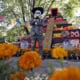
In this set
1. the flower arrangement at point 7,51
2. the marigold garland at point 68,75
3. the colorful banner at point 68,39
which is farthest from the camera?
the colorful banner at point 68,39

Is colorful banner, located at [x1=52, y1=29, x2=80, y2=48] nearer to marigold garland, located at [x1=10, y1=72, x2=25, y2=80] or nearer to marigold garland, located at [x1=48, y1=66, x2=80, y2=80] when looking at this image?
marigold garland, located at [x1=10, y1=72, x2=25, y2=80]

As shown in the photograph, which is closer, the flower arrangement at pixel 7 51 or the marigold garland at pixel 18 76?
the marigold garland at pixel 18 76

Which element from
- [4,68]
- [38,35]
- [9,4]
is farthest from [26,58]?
[9,4]

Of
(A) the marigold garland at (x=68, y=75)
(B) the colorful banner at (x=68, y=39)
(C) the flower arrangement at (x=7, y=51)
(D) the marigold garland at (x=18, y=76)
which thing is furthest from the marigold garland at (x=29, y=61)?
(B) the colorful banner at (x=68, y=39)

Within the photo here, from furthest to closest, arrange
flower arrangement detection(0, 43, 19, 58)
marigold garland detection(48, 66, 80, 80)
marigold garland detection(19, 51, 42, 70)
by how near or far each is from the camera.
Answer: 1. flower arrangement detection(0, 43, 19, 58)
2. marigold garland detection(19, 51, 42, 70)
3. marigold garland detection(48, 66, 80, 80)

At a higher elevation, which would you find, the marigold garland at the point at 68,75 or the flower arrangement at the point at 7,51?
the marigold garland at the point at 68,75

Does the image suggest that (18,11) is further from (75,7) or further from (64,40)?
(64,40)

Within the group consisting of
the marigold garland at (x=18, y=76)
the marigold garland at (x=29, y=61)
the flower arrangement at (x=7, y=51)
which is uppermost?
the flower arrangement at (x=7, y=51)

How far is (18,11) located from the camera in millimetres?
23500

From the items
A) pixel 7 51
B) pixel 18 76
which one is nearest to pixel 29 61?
pixel 18 76

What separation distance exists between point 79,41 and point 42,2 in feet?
25.3

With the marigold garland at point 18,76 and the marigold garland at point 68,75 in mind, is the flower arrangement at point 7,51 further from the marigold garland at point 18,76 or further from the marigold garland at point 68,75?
the marigold garland at point 68,75

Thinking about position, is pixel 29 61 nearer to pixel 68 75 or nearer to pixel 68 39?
pixel 68 75

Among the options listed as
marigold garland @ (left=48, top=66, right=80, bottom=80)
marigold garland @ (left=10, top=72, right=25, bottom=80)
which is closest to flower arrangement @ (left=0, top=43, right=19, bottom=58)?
marigold garland @ (left=10, top=72, right=25, bottom=80)
